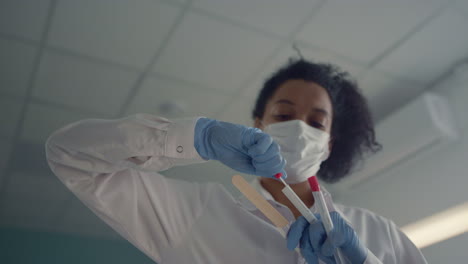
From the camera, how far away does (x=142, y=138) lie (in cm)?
93

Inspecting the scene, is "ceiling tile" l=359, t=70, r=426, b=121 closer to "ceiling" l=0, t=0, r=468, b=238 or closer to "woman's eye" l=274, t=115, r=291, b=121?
"ceiling" l=0, t=0, r=468, b=238

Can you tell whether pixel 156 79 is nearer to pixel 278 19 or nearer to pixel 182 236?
pixel 278 19

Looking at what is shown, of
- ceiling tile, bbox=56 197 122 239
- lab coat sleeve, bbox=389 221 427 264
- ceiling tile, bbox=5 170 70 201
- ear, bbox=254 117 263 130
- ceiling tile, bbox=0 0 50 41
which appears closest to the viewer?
lab coat sleeve, bbox=389 221 427 264

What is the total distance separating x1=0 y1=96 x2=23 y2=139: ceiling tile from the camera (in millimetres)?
2777

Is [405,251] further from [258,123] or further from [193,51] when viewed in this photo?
[193,51]

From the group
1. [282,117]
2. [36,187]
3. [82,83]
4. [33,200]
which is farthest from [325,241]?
[33,200]

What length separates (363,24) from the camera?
90.4 inches

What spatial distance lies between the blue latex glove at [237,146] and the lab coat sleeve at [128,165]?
0.03 metres

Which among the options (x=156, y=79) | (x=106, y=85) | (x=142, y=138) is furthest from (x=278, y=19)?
(x=142, y=138)

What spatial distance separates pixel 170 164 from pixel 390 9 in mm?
1705

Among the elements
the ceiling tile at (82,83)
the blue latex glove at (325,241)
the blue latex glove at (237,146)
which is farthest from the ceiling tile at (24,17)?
the blue latex glove at (325,241)

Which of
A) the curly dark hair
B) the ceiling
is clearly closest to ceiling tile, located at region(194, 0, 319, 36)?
the ceiling

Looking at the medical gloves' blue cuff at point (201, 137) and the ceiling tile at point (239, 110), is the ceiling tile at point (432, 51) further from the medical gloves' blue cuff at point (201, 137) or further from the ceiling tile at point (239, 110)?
the medical gloves' blue cuff at point (201, 137)

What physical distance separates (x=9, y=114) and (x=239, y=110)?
4.96 ft
